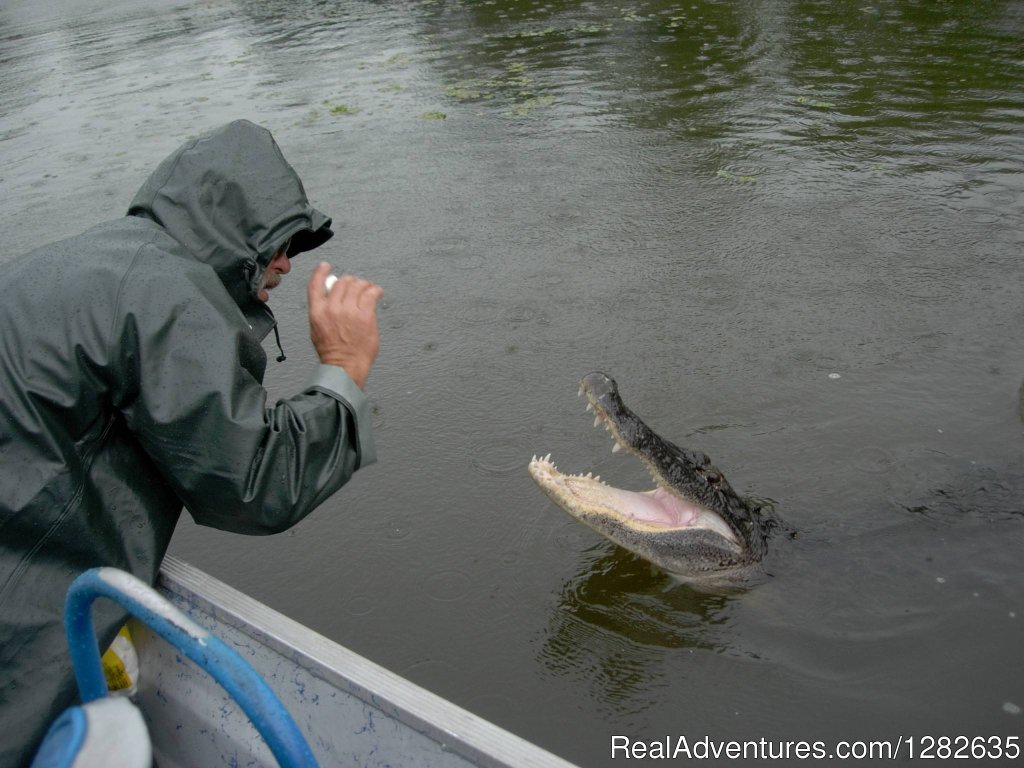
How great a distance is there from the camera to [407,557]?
158 inches

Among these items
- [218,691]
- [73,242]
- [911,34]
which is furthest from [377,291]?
[911,34]

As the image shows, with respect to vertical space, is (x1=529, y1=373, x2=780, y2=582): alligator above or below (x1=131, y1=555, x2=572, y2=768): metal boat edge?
below

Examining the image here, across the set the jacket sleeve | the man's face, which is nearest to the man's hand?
the jacket sleeve

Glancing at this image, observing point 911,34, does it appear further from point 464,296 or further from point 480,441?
point 480,441

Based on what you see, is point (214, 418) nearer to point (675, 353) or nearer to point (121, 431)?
point (121, 431)

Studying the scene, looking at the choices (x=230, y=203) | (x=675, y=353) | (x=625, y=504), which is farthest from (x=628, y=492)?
(x=230, y=203)

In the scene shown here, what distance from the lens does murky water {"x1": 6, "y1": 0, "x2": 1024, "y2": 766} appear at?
3.53m

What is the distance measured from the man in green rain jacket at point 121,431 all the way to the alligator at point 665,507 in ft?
4.85

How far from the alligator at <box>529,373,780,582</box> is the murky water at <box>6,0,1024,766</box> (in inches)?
6.6

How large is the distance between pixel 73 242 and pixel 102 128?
388 inches

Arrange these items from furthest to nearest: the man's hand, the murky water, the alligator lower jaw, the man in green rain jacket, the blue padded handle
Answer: the alligator lower jaw
the murky water
the man's hand
the man in green rain jacket
the blue padded handle

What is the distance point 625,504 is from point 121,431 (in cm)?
222

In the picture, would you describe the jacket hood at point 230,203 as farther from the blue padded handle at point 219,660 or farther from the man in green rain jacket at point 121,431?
the blue padded handle at point 219,660

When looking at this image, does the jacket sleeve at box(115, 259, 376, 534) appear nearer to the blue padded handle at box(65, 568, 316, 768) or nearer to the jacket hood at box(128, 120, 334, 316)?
the jacket hood at box(128, 120, 334, 316)
